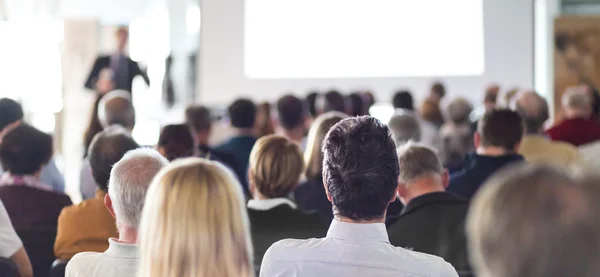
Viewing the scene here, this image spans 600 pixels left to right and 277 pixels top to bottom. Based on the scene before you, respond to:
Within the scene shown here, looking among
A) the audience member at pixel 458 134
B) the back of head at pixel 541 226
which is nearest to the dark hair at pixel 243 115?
the audience member at pixel 458 134

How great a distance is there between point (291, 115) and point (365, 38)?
447 cm

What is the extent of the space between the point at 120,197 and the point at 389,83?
8.01m

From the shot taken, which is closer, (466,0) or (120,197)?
(120,197)

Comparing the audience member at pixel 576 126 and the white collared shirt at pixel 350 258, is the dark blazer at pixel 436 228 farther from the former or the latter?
the audience member at pixel 576 126

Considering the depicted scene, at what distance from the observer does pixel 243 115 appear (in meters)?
5.64

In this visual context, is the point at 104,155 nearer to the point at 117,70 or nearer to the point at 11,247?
the point at 11,247

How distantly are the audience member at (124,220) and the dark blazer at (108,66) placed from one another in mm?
6547

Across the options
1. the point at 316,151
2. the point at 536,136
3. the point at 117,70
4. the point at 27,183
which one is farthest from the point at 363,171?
the point at 117,70

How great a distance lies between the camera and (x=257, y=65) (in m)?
10.2

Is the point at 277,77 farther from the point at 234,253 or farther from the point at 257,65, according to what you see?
the point at 234,253

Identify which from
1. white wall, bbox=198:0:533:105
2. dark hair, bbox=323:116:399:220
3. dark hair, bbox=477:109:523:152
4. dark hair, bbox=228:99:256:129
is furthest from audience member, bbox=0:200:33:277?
white wall, bbox=198:0:533:105

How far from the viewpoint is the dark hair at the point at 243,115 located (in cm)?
566

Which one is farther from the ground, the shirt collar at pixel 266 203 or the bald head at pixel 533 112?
the bald head at pixel 533 112

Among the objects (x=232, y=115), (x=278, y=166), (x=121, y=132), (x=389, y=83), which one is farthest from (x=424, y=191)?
(x=389, y=83)
